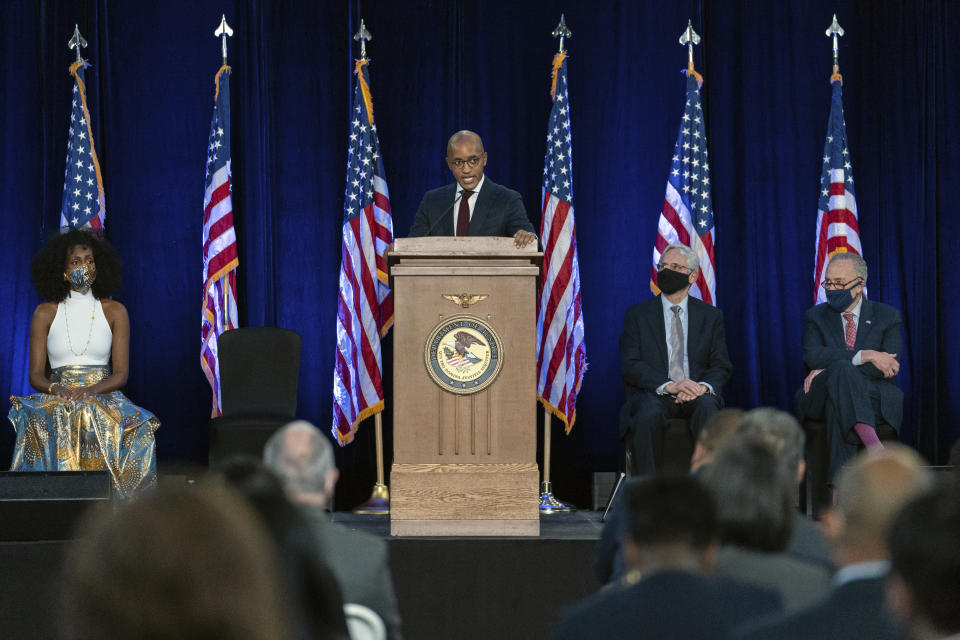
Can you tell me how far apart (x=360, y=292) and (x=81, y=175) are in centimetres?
175

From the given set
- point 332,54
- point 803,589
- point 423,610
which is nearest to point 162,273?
point 332,54

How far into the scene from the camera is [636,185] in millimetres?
7352

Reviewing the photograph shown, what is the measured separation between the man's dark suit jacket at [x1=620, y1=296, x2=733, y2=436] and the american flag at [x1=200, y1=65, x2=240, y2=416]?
231 centimetres

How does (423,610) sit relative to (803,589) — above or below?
below

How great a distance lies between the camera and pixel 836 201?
6766 millimetres

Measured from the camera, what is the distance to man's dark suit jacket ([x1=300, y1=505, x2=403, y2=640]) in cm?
212

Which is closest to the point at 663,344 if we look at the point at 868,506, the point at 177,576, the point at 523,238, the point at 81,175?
the point at 523,238

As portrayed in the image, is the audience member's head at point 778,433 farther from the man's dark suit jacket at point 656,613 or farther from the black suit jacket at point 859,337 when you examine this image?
the black suit jacket at point 859,337

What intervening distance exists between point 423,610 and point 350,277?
104 inches

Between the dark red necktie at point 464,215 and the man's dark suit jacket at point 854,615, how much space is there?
4027 mm

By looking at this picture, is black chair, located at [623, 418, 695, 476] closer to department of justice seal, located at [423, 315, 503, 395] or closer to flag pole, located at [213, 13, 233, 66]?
department of justice seal, located at [423, 315, 503, 395]

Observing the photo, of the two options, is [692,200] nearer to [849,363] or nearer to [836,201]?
[836,201]

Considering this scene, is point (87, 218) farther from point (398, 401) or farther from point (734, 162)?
point (734, 162)

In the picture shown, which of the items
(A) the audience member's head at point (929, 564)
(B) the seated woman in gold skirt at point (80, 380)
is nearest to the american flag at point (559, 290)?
(B) the seated woman in gold skirt at point (80, 380)
